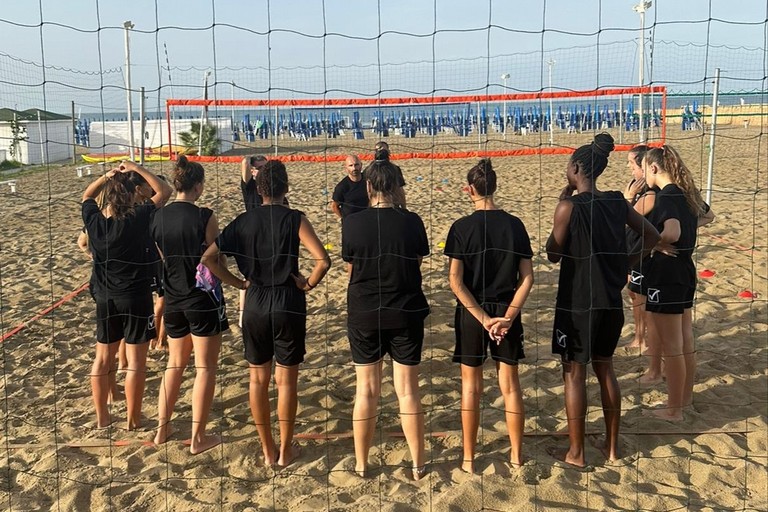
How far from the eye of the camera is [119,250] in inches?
124

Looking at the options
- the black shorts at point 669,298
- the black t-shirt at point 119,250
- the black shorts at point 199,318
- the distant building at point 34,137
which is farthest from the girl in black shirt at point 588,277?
the distant building at point 34,137

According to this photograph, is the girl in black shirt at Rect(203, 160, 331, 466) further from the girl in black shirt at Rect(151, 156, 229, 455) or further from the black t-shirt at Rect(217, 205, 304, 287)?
the girl in black shirt at Rect(151, 156, 229, 455)

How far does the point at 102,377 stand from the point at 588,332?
2411mm

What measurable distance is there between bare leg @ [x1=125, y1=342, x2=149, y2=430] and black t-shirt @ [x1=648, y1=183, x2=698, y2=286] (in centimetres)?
264

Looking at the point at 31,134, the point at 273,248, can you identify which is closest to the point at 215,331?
the point at 273,248

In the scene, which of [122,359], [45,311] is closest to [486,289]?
[122,359]

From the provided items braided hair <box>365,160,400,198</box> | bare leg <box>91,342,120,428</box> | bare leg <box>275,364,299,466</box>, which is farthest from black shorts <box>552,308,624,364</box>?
bare leg <box>91,342,120,428</box>

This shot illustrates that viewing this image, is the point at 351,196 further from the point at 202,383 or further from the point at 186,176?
the point at 202,383

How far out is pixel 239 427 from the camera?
3.37m

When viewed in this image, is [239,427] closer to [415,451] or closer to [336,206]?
[415,451]

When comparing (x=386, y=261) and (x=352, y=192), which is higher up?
(x=352, y=192)

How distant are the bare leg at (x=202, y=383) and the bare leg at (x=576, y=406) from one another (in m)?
1.68

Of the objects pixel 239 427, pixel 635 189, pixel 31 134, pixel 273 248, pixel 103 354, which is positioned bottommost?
pixel 239 427

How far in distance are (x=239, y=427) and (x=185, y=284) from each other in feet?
2.87
